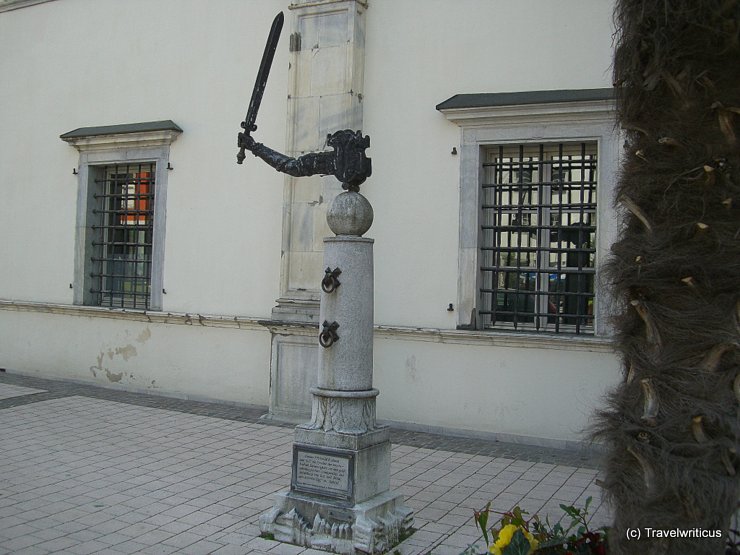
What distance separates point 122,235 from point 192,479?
5829mm

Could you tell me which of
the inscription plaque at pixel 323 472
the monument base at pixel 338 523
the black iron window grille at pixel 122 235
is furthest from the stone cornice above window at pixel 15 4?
the monument base at pixel 338 523

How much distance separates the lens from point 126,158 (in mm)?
11008

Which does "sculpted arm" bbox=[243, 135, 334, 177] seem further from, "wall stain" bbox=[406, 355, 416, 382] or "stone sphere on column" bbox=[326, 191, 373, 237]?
"wall stain" bbox=[406, 355, 416, 382]

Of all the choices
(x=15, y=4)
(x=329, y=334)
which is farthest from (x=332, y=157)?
(x=15, y=4)

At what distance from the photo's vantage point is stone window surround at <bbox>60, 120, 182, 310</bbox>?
418 inches

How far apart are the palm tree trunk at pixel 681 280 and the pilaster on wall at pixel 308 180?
6147 mm

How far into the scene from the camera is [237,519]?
5621 millimetres

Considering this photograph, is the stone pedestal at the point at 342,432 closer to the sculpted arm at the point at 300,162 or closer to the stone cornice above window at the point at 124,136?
the sculpted arm at the point at 300,162

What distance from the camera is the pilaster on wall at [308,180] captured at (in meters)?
9.05

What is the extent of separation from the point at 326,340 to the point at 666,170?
278 centimetres

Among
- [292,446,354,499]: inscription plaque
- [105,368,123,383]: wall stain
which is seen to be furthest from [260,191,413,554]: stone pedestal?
[105,368,123,383]: wall stain

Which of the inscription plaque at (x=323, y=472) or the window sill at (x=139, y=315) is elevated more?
the window sill at (x=139, y=315)

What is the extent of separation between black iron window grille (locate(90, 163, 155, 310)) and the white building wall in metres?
0.42

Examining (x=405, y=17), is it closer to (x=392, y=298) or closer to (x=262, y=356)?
(x=392, y=298)
